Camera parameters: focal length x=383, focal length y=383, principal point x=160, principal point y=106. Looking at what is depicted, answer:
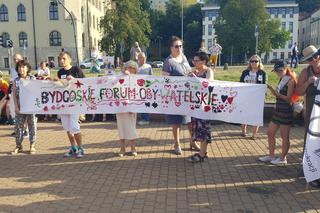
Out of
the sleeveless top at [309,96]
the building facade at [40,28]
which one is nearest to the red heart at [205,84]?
the sleeveless top at [309,96]

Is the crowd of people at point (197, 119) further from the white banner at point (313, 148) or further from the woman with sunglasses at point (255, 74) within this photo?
the white banner at point (313, 148)

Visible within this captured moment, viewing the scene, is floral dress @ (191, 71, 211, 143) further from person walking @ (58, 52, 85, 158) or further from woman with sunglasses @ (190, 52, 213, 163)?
person walking @ (58, 52, 85, 158)

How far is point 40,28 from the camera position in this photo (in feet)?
195

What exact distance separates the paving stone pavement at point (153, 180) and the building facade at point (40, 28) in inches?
2064

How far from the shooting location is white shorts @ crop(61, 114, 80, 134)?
284 inches

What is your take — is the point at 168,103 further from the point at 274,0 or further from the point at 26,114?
the point at 274,0

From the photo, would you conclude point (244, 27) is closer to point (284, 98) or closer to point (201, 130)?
point (201, 130)

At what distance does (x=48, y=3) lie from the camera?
2303 inches

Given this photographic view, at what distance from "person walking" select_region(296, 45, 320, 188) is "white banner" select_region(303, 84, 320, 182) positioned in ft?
0.75

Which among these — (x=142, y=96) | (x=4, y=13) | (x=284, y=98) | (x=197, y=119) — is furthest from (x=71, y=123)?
(x=4, y=13)

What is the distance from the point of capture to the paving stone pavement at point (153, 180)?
5.05 metres

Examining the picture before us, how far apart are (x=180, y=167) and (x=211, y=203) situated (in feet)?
5.38

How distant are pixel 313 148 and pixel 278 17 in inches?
3925

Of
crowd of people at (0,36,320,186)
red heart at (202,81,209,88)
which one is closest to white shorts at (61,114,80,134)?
crowd of people at (0,36,320,186)
